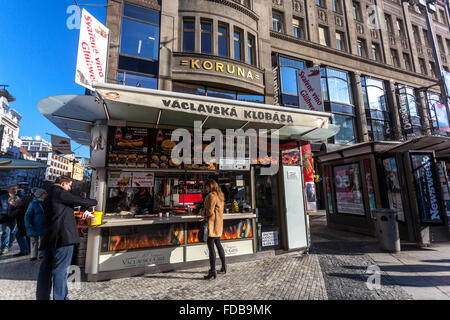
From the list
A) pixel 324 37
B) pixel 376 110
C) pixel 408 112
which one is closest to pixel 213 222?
pixel 324 37

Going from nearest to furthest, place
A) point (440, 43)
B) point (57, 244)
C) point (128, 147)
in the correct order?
point (57, 244), point (128, 147), point (440, 43)

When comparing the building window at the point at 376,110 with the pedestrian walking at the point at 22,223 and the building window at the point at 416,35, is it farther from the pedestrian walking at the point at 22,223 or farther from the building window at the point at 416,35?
the pedestrian walking at the point at 22,223

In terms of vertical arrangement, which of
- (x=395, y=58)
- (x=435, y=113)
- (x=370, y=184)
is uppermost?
(x=395, y=58)

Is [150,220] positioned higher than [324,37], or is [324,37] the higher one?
[324,37]

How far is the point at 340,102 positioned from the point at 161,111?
16462 millimetres

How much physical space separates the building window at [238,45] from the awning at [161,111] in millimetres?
7809

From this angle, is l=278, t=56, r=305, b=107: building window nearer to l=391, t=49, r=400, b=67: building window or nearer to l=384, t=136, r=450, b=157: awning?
l=384, t=136, r=450, b=157: awning

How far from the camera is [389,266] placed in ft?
15.9

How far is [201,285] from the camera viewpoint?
4.00 m

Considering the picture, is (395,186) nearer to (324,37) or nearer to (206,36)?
(206,36)

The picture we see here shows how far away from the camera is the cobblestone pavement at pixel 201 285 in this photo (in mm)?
3578

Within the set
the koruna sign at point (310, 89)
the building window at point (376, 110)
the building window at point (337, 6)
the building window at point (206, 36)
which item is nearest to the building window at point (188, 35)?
the building window at point (206, 36)

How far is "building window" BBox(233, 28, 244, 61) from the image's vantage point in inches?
470
